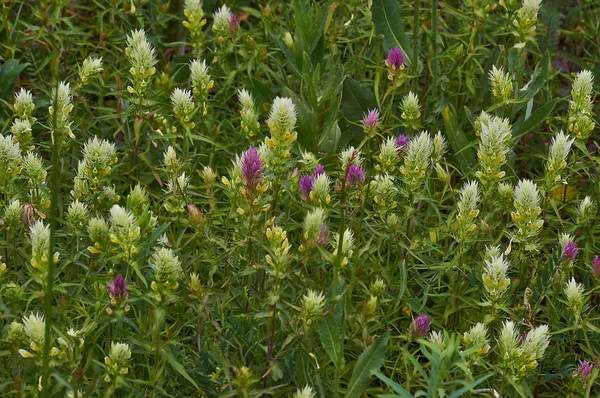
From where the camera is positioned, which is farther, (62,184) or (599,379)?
(62,184)

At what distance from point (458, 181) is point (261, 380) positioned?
1484mm

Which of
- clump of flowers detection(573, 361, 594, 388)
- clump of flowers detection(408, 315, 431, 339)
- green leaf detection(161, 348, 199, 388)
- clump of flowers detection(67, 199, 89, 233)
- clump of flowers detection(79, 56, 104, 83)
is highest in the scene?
clump of flowers detection(79, 56, 104, 83)

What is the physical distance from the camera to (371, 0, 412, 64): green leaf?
11.1ft

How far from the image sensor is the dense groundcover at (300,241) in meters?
2.22

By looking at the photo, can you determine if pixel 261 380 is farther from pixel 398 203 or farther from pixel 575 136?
pixel 575 136

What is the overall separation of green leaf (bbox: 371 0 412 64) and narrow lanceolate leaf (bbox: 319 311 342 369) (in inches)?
57.8

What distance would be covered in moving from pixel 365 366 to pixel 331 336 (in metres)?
0.14

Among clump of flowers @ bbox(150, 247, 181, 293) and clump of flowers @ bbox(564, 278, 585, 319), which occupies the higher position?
clump of flowers @ bbox(150, 247, 181, 293)

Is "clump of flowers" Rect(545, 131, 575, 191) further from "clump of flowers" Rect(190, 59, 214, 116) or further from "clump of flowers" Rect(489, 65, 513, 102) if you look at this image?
"clump of flowers" Rect(190, 59, 214, 116)

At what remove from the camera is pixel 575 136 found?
2.97m

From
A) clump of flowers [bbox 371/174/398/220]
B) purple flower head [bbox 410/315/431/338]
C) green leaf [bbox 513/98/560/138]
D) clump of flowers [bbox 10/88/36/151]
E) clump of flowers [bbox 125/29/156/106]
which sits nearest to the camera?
purple flower head [bbox 410/315/431/338]

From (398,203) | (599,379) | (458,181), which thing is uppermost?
(458,181)

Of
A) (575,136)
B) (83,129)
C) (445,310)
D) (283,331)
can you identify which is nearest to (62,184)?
(83,129)

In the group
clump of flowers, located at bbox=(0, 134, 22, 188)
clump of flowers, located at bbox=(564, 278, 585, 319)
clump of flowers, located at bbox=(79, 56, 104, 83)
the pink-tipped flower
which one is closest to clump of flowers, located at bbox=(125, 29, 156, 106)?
clump of flowers, located at bbox=(79, 56, 104, 83)
